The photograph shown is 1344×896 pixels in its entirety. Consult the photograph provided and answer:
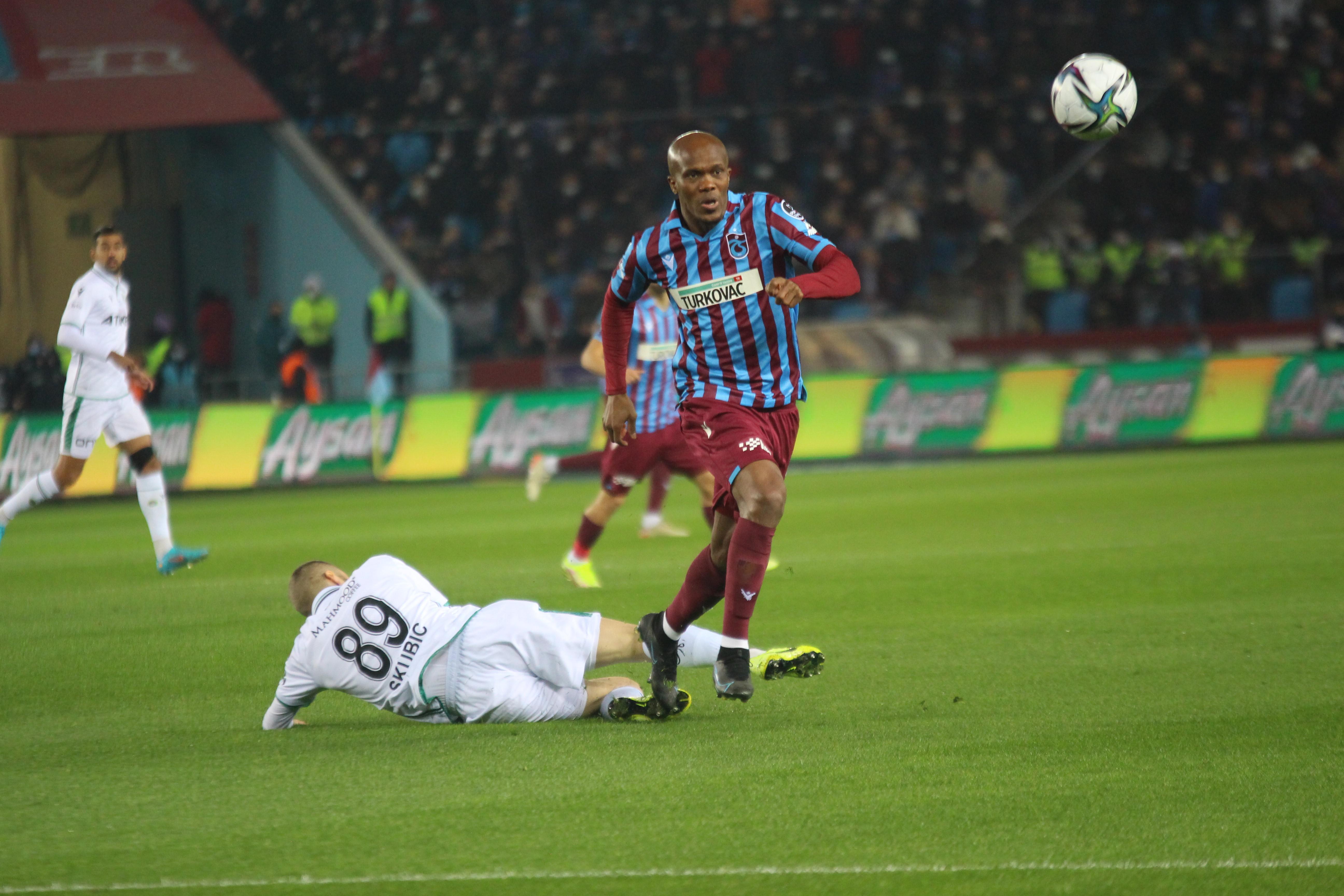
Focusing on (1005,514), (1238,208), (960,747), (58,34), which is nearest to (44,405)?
(58,34)

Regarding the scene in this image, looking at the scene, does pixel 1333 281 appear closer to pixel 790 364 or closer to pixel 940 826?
pixel 790 364

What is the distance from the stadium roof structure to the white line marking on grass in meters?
20.8

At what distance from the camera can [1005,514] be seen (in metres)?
13.9

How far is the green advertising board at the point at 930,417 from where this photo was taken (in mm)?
20359

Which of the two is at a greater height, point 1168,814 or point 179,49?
point 179,49

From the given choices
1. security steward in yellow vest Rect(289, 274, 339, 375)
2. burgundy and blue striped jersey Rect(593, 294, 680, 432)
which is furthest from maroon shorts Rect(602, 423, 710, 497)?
security steward in yellow vest Rect(289, 274, 339, 375)

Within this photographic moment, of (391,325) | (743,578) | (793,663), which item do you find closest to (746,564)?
(743,578)

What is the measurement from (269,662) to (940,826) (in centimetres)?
436

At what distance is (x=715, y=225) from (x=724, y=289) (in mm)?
263

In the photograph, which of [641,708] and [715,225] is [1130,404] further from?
[641,708]

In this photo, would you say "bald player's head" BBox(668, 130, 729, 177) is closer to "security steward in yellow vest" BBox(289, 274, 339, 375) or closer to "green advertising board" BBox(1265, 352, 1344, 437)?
"green advertising board" BBox(1265, 352, 1344, 437)

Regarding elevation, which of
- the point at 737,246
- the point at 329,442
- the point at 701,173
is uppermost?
the point at 701,173

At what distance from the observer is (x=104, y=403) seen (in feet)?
37.9

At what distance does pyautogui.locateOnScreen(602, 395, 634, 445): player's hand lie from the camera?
6.36m
